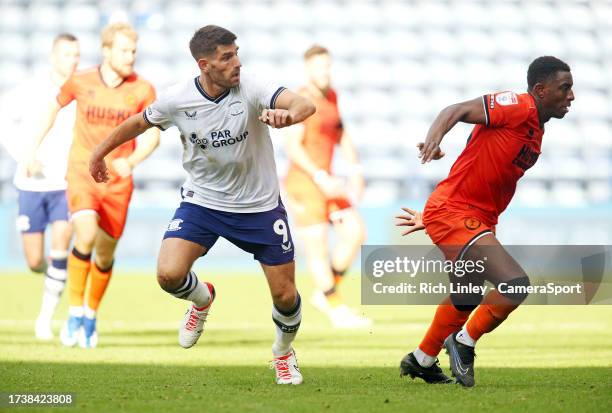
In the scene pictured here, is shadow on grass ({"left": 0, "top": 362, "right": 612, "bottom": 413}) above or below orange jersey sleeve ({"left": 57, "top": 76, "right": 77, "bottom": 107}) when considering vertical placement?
below

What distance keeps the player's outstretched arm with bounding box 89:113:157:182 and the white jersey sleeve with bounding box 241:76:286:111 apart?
2.15 ft

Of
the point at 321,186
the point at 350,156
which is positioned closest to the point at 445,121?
the point at 321,186

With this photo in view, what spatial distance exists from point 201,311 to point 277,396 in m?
1.22

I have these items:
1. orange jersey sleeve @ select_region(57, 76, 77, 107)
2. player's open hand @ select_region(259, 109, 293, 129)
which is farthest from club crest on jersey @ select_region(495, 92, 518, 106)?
orange jersey sleeve @ select_region(57, 76, 77, 107)

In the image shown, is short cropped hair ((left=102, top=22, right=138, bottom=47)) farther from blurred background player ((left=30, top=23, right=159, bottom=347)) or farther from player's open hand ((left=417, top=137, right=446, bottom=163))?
player's open hand ((left=417, top=137, right=446, bottom=163))

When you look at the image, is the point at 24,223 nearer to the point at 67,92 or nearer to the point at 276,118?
the point at 67,92

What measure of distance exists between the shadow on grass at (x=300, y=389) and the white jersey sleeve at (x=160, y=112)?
160cm

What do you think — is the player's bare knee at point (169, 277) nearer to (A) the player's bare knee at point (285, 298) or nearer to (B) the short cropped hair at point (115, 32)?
(A) the player's bare knee at point (285, 298)

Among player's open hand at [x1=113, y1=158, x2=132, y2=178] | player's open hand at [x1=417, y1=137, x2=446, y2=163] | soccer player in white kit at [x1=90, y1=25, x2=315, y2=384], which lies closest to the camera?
player's open hand at [x1=417, y1=137, x2=446, y2=163]

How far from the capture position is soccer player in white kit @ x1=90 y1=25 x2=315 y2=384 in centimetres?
645

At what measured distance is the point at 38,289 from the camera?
16.4 meters

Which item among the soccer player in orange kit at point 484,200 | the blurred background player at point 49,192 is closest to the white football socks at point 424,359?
the soccer player in orange kit at point 484,200

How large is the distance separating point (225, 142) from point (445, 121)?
1339 millimetres

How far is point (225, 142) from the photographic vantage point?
6508 mm
